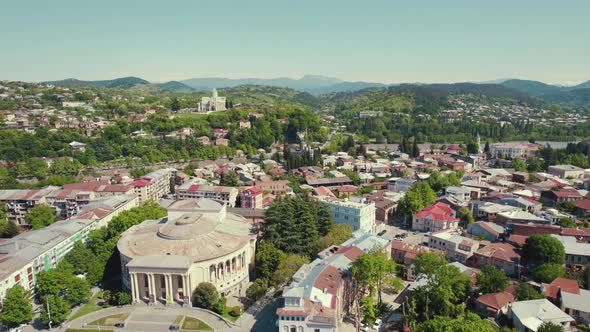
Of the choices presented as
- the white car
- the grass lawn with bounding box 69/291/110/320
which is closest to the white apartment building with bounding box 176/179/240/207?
the grass lawn with bounding box 69/291/110/320

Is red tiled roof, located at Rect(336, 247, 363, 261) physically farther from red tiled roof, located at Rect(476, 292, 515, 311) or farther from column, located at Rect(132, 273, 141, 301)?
column, located at Rect(132, 273, 141, 301)

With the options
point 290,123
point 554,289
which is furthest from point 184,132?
point 554,289

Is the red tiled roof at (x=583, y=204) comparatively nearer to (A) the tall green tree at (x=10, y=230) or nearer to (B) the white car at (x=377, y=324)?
(B) the white car at (x=377, y=324)

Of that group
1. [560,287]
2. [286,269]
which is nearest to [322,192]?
[286,269]

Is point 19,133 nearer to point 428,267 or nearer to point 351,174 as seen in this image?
point 351,174

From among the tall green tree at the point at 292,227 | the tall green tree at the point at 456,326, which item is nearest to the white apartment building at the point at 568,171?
the tall green tree at the point at 292,227
